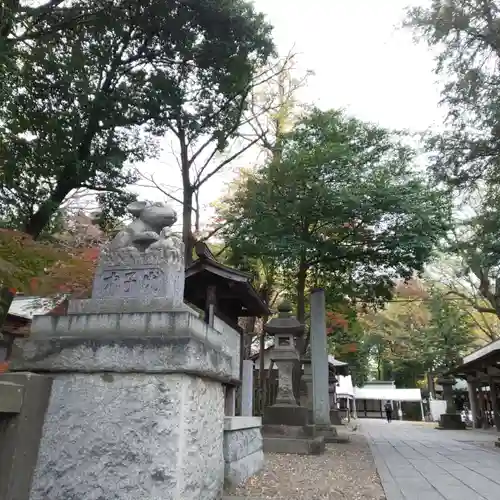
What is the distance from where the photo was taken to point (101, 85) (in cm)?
1131

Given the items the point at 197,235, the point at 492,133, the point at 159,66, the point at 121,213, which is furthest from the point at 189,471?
the point at 197,235

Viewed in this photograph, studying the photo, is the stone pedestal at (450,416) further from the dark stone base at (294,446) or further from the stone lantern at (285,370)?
the dark stone base at (294,446)

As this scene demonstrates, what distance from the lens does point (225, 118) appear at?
48.8ft

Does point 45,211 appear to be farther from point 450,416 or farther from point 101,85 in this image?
point 450,416

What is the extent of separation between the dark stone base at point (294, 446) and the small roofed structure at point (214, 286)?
3017 millimetres

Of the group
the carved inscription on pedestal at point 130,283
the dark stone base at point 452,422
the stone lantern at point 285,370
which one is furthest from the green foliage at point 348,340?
the carved inscription on pedestal at point 130,283

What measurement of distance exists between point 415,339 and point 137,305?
3364 cm

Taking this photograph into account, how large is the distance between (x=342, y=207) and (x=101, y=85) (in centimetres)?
737

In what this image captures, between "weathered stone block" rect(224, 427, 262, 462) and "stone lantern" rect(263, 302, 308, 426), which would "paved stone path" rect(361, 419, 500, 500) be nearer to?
"weathered stone block" rect(224, 427, 262, 462)

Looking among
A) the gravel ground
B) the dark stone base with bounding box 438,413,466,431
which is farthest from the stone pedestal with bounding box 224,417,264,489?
the dark stone base with bounding box 438,413,466,431

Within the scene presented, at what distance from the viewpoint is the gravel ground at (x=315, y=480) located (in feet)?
16.8

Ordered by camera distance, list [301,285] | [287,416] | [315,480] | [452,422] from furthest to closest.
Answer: [452,422] → [301,285] → [287,416] → [315,480]

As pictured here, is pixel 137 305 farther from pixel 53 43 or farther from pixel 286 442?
pixel 53 43

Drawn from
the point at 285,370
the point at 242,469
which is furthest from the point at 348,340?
the point at 242,469
